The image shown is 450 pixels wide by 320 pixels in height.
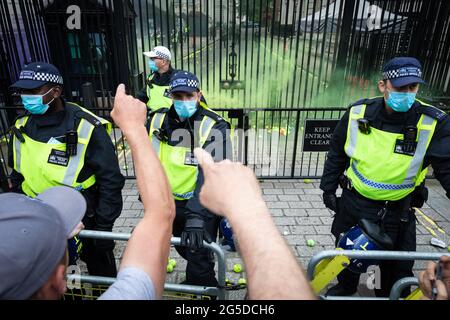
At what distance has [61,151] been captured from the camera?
259 cm

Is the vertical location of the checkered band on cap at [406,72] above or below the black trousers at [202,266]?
above

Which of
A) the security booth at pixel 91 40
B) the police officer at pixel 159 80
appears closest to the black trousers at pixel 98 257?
the police officer at pixel 159 80

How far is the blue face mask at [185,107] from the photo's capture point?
3066 mm

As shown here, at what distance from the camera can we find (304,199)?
5.45 m

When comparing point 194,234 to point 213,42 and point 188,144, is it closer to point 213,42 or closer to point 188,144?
point 188,144

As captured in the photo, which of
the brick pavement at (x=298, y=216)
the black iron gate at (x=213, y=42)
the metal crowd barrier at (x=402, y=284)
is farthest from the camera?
the black iron gate at (x=213, y=42)

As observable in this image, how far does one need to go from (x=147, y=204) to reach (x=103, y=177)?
162 centimetres

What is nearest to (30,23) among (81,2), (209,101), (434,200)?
(81,2)

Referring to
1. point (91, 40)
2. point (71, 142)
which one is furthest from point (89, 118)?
point (91, 40)

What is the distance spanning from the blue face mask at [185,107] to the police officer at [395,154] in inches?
58.6

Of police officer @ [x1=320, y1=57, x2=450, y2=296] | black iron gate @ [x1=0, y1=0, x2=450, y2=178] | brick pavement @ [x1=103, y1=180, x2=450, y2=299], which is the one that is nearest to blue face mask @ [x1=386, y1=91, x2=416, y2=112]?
police officer @ [x1=320, y1=57, x2=450, y2=296]

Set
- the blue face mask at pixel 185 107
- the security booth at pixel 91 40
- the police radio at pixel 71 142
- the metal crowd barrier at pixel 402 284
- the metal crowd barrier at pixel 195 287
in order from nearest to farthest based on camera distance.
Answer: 1. the metal crowd barrier at pixel 402 284
2. the metal crowd barrier at pixel 195 287
3. the police radio at pixel 71 142
4. the blue face mask at pixel 185 107
5. the security booth at pixel 91 40

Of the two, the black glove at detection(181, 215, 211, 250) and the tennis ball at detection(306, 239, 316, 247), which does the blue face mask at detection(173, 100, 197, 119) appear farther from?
the tennis ball at detection(306, 239, 316, 247)

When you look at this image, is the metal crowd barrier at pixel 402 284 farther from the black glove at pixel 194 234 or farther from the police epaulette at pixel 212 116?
the police epaulette at pixel 212 116
